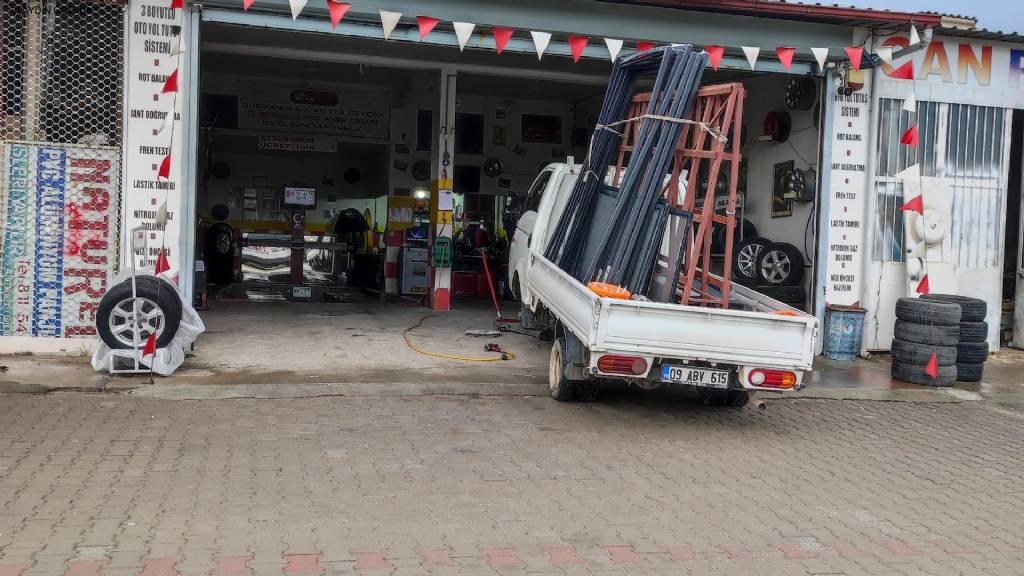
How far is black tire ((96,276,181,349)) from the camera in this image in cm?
805

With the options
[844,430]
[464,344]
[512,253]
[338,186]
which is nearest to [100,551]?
[844,430]

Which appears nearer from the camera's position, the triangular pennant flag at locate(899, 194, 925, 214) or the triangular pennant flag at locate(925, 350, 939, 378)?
the triangular pennant flag at locate(925, 350, 939, 378)

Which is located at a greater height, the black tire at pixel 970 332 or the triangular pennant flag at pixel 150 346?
the black tire at pixel 970 332

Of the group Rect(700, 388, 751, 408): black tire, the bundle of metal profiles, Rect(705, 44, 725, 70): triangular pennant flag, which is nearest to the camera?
the bundle of metal profiles

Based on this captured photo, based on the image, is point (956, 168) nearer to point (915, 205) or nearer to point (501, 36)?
point (915, 205)

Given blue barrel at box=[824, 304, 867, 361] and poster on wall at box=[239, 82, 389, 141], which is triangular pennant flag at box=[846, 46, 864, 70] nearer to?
blue barrel at box=[824, 304, 867, 361]

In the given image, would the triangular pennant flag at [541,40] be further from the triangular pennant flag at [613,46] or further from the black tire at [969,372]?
the black tire at [969,372]

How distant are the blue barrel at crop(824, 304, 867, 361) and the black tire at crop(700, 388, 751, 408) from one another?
11.7ft

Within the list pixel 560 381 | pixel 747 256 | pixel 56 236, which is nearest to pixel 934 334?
pixel 747 256

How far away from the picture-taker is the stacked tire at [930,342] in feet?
31.5

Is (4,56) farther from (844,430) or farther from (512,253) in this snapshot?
(844,430)

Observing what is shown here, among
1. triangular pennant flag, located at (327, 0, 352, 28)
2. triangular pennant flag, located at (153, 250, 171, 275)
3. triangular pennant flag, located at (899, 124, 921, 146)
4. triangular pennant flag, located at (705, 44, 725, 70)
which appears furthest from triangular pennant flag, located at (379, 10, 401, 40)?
triangular pennant flag, located at (899, 124, 921, 146)

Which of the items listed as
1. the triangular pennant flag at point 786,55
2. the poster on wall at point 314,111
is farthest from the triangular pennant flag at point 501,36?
the poster on wall at point 314,111

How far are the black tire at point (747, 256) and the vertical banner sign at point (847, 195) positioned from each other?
119cm
